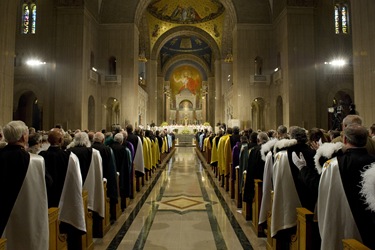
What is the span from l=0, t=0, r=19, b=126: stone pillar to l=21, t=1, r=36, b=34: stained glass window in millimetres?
8909

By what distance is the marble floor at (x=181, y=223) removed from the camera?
198 inches

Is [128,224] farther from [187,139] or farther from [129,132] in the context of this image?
[187,139]

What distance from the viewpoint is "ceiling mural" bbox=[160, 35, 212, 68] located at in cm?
4119

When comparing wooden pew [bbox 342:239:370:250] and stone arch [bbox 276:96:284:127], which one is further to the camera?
stone arch [bbox 276:96:284:127]

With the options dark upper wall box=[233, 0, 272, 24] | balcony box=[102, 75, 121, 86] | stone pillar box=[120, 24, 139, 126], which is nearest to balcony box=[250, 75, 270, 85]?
dark upper wall box=[233, 0, 272, 24]

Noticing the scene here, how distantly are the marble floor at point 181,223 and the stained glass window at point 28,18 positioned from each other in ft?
49.6

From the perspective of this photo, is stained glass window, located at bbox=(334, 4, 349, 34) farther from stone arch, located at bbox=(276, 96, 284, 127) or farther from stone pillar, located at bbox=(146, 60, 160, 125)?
stone pillar, located at bbox=(146, 60, 160, 125)

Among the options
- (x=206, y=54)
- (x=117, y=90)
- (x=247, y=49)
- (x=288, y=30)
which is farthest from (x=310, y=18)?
(x=206, y=54)

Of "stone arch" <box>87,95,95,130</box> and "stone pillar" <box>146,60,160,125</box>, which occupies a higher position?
"stone pillar" <box>146,60,160,125</box>

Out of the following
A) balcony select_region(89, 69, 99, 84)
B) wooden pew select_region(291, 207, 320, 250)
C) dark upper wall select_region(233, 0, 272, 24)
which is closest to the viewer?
wooden pew select_region(291, 207, 320, 250)

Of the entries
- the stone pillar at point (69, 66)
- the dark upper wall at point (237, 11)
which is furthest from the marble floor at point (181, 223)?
the dark upper wall at point (237, 11)

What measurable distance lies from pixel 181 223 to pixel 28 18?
1874cm

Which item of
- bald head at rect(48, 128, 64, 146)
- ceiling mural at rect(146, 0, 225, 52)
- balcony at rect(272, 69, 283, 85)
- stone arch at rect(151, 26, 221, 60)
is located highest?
ceiling mural at rect(146, 0, 225, 52)

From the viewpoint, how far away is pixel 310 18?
60.0 feet
